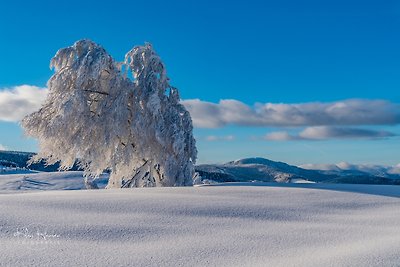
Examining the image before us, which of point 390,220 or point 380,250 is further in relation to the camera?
point 390,220

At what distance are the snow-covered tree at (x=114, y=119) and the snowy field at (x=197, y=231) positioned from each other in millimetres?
7851

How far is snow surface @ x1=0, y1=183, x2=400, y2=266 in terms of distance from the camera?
548cm

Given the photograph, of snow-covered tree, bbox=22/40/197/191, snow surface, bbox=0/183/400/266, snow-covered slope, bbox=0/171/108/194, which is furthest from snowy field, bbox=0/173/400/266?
snow-covered slope, bbox=0/171/108/194

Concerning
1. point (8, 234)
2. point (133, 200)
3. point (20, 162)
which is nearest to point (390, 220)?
point (133, 200)

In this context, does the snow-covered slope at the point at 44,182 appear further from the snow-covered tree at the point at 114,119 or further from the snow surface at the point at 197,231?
the snow surface at the point at 197,231

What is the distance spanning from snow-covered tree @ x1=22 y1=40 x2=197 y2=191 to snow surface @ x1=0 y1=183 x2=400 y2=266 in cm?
783

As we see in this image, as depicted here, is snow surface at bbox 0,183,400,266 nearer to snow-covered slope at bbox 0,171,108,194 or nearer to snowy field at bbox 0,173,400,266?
snowy field at bbox 0,173,400,266

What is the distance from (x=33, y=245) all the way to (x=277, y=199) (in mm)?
5994

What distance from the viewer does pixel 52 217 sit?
7434mm

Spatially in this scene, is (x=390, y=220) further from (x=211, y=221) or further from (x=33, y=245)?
(x=33, y=245)

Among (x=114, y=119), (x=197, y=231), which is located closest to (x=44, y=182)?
(x=114, y=119)

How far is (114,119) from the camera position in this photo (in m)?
17.2

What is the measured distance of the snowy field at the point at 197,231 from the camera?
5.48 metres

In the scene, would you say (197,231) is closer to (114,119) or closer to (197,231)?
(197,231)
